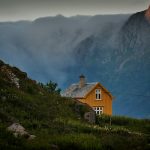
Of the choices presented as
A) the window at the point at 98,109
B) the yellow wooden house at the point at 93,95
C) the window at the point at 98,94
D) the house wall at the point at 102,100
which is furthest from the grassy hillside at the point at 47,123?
the window at the point at 98,94

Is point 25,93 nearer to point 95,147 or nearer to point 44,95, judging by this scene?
point 44,95

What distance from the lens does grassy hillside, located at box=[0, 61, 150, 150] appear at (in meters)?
28.9

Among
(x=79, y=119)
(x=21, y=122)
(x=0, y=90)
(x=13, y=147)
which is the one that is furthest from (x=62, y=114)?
Result: (x=13, y=147)

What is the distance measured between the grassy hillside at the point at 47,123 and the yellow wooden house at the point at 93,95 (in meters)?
32.2

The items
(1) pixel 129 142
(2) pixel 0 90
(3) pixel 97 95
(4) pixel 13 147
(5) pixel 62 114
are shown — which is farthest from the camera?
(3) pixel 97 95

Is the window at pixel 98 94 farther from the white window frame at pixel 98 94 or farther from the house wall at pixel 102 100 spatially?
the house wall at pixel 102 100

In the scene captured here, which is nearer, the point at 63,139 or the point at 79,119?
the point at 63,139

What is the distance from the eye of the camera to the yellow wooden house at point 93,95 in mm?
87812

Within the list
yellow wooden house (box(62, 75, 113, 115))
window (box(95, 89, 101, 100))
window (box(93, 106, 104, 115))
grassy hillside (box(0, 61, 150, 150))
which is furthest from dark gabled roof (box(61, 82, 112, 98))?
grassy hillside (box(0, 61, 150, 150))

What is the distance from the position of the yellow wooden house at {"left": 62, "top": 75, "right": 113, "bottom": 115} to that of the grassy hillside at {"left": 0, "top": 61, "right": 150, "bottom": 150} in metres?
32.2

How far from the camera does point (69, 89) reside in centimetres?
9219

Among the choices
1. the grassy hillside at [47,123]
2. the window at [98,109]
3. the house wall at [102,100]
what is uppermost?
the house wall at [102,100]

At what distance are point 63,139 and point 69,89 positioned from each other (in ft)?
204

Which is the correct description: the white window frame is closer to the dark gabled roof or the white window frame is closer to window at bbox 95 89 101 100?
window at bbox 95 89 101 100
